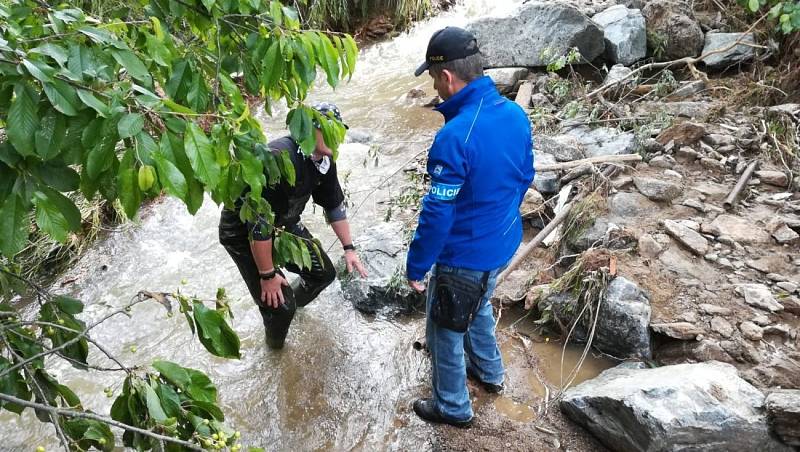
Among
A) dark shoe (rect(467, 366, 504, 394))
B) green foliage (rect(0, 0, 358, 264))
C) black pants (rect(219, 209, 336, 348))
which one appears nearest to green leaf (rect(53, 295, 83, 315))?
green foliage (rect(0, 0, 358, 264))

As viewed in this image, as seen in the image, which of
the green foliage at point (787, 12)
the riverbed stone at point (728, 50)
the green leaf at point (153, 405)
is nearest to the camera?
the green leaf at point (153, 405)

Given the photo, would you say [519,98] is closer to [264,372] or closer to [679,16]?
[679,16]

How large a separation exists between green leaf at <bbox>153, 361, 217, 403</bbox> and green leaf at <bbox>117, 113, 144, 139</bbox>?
53 centimetres

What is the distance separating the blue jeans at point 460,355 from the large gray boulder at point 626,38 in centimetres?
514

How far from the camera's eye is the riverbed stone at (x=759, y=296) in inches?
120

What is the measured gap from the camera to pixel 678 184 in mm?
4195

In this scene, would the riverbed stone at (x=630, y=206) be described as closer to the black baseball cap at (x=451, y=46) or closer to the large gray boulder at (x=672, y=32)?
the black baseball cap at (x=451, y=46)

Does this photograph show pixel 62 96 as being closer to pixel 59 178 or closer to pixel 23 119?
pixel 23 119

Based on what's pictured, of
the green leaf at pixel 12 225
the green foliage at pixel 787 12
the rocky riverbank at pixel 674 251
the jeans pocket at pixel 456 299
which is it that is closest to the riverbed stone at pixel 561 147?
the rocky riverbank at pixel 674 251

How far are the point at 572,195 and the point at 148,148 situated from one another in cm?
388

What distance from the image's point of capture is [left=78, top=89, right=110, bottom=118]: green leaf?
3.45 feet

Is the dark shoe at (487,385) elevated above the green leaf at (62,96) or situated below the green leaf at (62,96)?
below

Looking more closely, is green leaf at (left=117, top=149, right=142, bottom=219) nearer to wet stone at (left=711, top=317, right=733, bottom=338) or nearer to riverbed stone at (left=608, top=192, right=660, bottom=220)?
wet stone at (left=711, top=317, right=733, bottom=338)

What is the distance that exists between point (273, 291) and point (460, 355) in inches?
44.3
